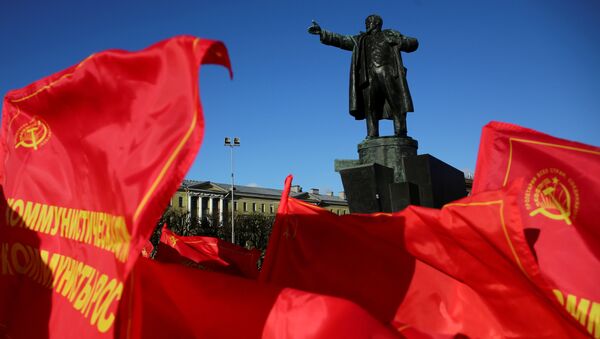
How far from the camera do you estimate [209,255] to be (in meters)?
5.86

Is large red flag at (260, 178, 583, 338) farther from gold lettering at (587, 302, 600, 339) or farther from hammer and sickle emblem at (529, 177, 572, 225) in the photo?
hammer and sickle emblem at (529, 177, 572, 225)

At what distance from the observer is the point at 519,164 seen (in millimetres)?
3688

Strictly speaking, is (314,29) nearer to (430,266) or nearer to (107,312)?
(430,266)

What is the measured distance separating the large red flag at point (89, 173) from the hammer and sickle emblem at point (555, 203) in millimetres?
2380

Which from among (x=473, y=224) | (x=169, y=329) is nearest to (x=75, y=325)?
(x=169, y=329)

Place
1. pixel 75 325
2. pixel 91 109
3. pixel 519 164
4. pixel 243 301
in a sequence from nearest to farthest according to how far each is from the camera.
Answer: pixel 75 325 → pixel 91 109 → pixel 243 301 → pixel 519 164

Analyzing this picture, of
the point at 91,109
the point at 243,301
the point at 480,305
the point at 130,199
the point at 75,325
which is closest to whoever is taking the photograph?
the point at 130,199

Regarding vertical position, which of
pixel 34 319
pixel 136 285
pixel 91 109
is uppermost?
pixel 91 109

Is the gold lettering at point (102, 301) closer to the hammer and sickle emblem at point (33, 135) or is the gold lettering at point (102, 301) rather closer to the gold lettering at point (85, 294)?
the gold lettering at point (85, 294)

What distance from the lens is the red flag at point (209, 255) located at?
17.4ft

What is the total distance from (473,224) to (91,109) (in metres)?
1.99

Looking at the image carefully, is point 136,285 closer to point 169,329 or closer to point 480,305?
point 169,329

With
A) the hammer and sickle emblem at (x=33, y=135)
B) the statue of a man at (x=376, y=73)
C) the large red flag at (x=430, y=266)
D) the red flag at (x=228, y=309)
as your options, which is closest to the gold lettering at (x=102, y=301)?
the red flag at (x=228, y=309)

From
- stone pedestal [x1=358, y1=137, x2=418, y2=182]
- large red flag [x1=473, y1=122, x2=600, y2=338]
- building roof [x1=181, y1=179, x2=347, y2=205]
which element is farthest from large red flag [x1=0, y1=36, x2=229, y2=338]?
building roof [x1=181, y1=179, x2=347, y2=205]
